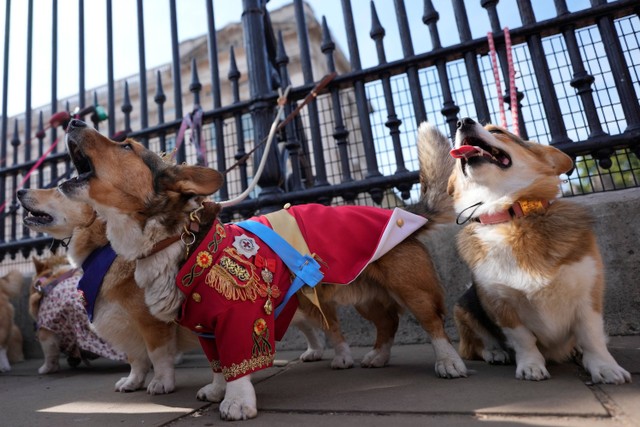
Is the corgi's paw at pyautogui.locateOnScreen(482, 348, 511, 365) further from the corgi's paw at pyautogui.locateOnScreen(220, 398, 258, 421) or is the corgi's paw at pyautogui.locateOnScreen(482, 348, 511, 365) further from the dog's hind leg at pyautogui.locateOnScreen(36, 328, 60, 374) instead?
the dog's hind leg at pyautogui.locateOnScreen(36, 328, 60, 374)

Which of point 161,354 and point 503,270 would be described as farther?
point 161,354

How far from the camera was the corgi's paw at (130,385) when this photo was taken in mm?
2184

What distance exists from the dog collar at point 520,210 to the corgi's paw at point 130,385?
211cm

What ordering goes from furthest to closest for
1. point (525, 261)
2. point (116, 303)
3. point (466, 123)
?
point (116, 303)
point (466, 123)
point (525, 261)

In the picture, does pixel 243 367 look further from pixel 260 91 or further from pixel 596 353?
pixel 260 91

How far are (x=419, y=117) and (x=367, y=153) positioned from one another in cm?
50

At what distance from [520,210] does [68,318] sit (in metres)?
3.29

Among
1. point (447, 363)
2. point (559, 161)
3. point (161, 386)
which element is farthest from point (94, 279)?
point (559, 161)

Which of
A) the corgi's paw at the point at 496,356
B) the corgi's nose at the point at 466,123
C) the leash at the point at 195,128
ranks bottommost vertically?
the corgi's paw at the point at 496,356

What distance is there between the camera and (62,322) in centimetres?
312

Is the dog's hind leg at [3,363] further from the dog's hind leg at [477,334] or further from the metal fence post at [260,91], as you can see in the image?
the dog's hind leg at [477,334]

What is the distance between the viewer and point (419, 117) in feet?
10.3

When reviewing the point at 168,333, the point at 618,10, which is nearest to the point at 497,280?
the point at 168,333

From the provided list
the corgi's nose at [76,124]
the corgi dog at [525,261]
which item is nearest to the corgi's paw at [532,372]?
the corgi dog at [525,261]
